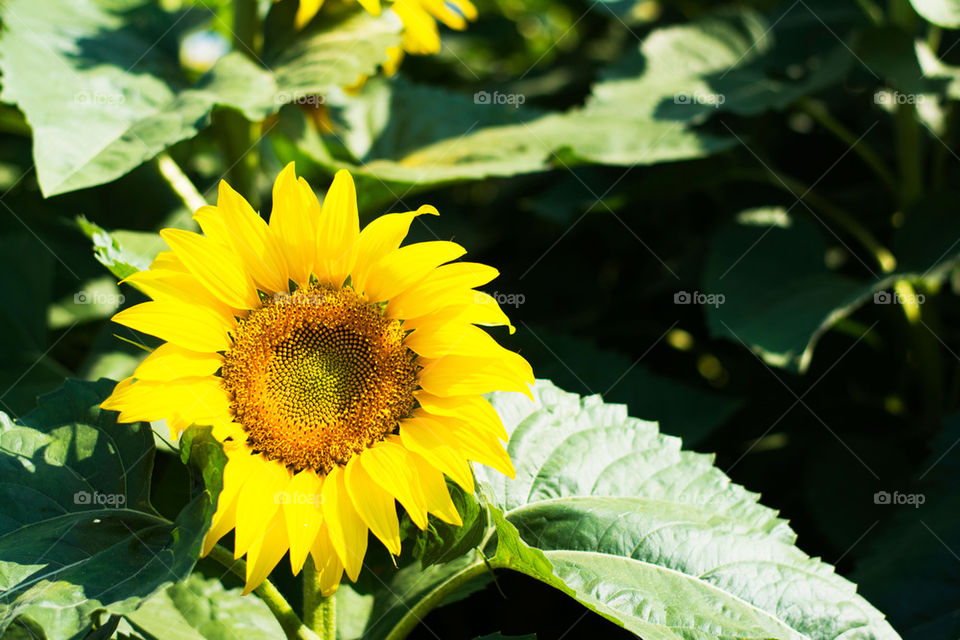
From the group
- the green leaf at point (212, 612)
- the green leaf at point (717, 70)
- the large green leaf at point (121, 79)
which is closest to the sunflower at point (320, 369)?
the green leaf at point (212, 612)

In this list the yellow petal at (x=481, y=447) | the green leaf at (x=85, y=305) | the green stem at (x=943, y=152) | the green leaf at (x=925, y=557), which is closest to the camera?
the yellow petal at (x=481, y=447)

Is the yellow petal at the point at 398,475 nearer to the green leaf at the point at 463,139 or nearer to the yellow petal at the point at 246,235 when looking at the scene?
the yellow petal at the point at 246,235

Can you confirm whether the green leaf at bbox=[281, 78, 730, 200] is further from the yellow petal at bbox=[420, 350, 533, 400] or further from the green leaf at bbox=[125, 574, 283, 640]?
the green leaf at bbox=[125, 574, 283, 640]

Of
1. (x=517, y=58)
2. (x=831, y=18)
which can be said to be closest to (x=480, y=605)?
(x=831, y=18)

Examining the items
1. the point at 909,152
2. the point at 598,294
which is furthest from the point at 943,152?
the point at 598,294

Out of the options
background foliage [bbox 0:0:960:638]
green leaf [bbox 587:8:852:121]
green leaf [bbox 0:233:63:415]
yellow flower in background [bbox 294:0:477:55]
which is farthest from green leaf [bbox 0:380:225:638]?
green leaf [bbox 587:8:852:121]

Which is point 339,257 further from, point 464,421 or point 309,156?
point 309,156
